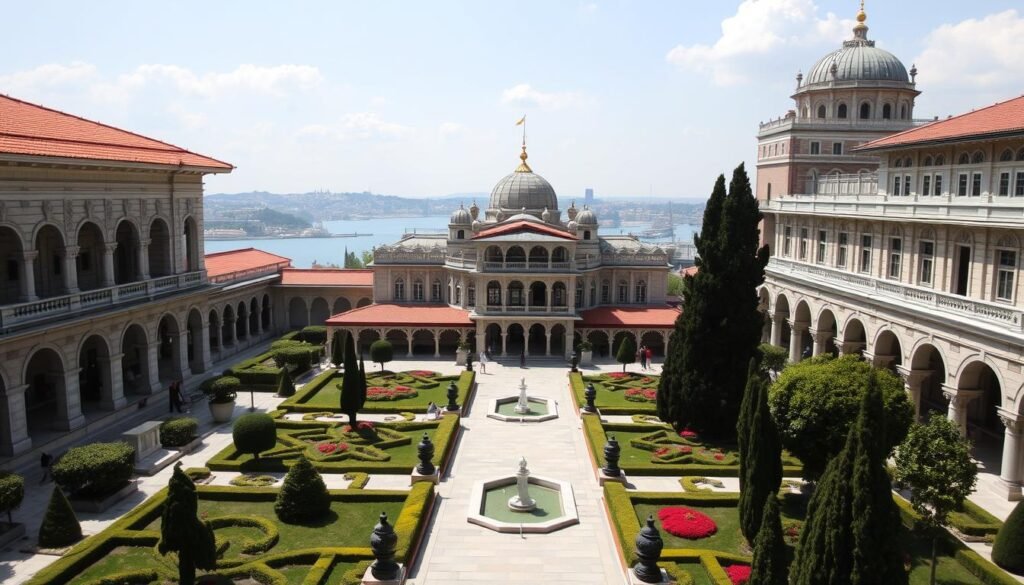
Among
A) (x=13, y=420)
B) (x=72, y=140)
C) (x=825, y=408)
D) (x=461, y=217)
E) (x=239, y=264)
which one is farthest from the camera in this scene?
(x=461, y=217)

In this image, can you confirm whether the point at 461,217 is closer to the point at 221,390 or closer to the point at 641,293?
the point at 641,293

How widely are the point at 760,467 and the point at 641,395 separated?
19.1 metres

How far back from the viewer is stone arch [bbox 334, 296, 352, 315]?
5983 centimetres

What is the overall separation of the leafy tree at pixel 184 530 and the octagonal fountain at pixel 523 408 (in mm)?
19237

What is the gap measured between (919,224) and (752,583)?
26.0 meters

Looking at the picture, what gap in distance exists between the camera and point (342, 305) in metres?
60.4

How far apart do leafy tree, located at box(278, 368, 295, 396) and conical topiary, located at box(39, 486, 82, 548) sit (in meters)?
18.2

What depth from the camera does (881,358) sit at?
35.4m

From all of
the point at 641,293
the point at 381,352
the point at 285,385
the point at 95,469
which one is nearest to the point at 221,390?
the point at 285,385

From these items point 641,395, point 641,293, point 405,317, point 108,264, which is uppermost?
point 108,264

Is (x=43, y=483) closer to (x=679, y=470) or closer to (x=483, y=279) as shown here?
(x=679, y=470)

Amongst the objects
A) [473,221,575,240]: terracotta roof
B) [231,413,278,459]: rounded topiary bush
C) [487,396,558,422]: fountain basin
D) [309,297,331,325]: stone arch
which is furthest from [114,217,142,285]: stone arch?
[473,221,575,240]: terracotta roof

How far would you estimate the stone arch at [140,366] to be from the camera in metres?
36.7

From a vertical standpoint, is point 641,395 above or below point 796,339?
below
